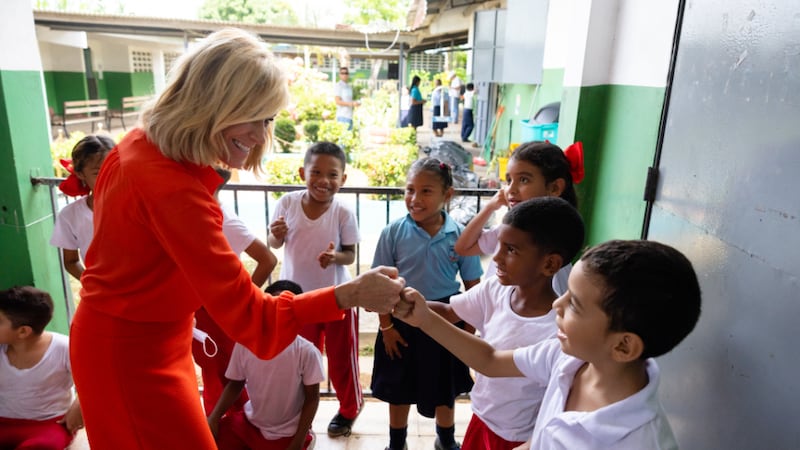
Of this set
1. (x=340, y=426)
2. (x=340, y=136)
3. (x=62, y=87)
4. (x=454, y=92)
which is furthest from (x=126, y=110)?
(x=340, y=426)

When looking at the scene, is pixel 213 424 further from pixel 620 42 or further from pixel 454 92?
pixel 454 92

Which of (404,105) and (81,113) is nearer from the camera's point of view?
(404,105)

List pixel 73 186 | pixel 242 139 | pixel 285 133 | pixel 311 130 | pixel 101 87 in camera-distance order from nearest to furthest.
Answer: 1. pixel 242 139
2. pixel 73 186
3. pixel 285 133
4. pixel 311 130
5. pixel 101 87

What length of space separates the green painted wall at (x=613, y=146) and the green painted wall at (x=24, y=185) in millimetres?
3509

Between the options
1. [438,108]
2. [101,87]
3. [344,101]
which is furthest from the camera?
[101,87]

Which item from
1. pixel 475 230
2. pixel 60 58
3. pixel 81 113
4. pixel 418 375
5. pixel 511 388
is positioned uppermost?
pixel 60 58

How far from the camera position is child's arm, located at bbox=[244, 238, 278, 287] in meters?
2.77

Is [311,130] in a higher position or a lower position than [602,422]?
lower

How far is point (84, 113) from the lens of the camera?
1698cm

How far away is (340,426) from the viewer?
2.94 m

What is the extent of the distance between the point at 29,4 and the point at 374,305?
10.4 feet

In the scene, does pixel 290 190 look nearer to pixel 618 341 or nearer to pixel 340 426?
pixel 340 426

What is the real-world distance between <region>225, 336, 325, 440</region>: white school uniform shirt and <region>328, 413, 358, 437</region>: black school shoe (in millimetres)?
475

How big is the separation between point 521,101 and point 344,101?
5346 millimetres
